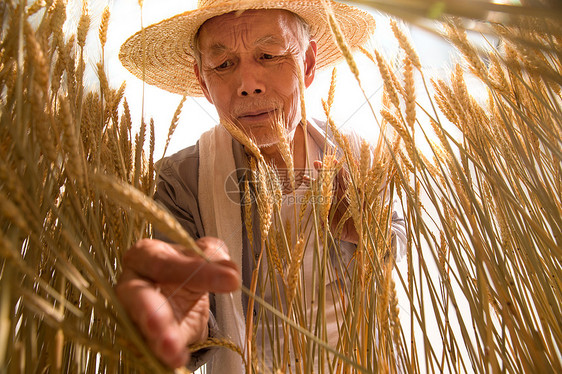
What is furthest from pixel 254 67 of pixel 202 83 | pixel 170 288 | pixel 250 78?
pixel 170 288

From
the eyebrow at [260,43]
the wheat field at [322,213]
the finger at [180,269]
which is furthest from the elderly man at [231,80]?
the finger at [180,269]

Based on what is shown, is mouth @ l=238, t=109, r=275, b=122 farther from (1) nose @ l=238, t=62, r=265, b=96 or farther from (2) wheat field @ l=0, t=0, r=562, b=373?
(2) wheat field @ l=0, t=0, r=562, b=373

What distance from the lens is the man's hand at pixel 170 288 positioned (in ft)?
0.89

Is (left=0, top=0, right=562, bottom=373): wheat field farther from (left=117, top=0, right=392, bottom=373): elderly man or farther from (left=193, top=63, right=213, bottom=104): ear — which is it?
(left=193, top=63, right=213, bottom=104): ear

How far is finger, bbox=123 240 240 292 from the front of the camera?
315 millimetres

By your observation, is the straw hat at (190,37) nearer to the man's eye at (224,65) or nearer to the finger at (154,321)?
the man's eye at (224,65)

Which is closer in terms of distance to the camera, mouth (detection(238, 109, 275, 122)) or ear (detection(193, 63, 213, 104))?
mouth (detection(238, 109, 275, 122))

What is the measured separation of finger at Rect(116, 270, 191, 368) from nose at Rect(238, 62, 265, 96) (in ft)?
2.45

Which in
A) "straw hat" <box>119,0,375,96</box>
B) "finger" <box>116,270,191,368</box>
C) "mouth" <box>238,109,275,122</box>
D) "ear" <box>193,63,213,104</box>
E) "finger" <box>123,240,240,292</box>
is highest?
"straw hat" <box>119,0,375,96</box>

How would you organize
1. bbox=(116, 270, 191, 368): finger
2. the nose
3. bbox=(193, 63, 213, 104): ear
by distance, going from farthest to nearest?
bbox=(193, 63, 213, 104): ear < the nose < bbox=(116, 270, 191, 368): finger

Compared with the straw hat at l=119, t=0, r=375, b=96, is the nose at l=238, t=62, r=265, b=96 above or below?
below

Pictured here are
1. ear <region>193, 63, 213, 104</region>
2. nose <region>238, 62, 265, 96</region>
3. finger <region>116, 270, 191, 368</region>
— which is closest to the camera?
finger <region>116, 270, 191, 368</region>

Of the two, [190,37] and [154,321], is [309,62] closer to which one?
[190,37]

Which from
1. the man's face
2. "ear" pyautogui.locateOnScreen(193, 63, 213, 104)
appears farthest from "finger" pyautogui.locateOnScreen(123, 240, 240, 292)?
"ear" pyautogui.locateOnScreen(193, 63, 213, 104)
